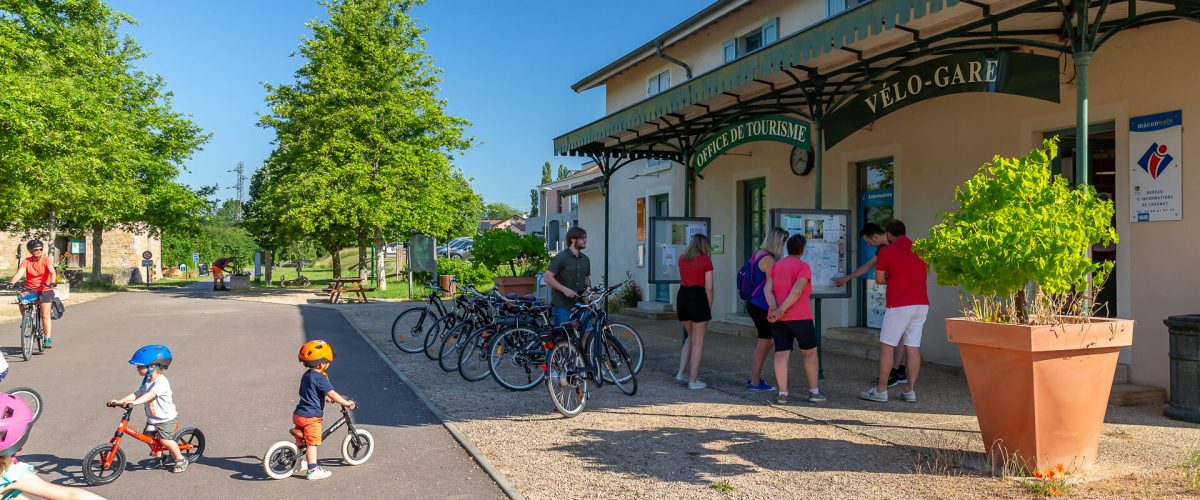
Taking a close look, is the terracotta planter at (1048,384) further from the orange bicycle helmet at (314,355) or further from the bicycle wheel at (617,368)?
the orange bicycle helmet at (314,355)

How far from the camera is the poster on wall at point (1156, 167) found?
264 inches

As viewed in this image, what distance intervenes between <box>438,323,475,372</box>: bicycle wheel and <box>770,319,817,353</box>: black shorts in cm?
400

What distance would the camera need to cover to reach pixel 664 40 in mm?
15820

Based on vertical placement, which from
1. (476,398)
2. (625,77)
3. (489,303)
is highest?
(625,77)

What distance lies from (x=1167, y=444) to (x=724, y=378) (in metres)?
4.02

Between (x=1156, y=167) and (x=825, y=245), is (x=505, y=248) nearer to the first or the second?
(x=825, y=245)

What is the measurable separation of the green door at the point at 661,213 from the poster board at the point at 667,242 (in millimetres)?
5905

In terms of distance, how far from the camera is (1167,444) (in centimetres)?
519

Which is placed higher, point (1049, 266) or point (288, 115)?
point (288, 115)

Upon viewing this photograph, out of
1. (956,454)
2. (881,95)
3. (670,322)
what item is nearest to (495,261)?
(670,322)

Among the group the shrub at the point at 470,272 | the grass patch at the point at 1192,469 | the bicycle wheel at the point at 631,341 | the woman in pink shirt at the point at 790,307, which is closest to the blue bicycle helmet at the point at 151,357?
the bicycle wheel at the point at 631,341

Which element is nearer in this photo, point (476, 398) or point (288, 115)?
point (476, 398)

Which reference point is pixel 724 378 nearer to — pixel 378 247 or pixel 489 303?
pixel 489 303

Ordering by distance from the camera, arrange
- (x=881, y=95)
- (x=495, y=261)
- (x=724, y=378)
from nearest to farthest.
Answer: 1. (x=881, y=95)
2. (x=724, y=378)
3. (x=495, y=261)
